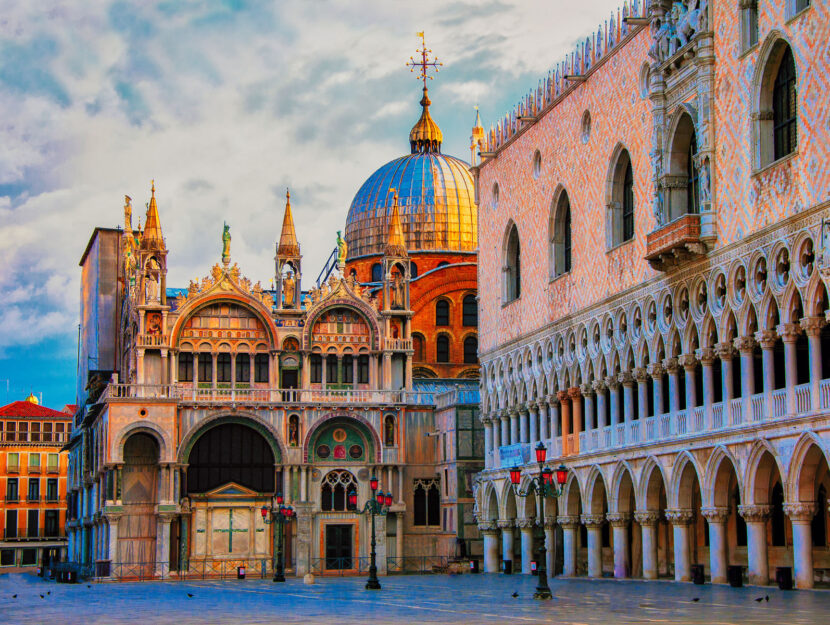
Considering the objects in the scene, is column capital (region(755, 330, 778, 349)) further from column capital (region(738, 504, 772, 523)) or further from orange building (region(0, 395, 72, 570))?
orange building (region(0, 395, 72, 570))

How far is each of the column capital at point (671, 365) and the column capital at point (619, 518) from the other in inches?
198

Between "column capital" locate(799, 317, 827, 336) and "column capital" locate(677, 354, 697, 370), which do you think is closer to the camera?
"column capital" locate(799, 317, 827, 336)

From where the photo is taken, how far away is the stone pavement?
23.0m

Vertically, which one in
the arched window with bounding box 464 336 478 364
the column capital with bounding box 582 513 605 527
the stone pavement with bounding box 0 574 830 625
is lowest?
the stone pavement with bounding box 0 574 830 625

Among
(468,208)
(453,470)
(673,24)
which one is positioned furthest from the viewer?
(468,208)

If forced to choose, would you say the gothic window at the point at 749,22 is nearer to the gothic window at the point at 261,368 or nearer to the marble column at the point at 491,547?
the marble column at the point at 491,547

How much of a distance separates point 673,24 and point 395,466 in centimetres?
2568

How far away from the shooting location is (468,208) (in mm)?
73688

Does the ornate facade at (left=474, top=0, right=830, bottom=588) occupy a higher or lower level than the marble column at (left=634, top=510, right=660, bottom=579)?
higher

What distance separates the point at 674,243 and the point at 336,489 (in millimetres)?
25599

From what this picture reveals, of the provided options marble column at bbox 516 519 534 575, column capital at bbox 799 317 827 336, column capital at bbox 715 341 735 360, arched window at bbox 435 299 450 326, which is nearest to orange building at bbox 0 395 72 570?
arched window at bbox 435 299 450 326

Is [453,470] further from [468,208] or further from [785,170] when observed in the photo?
[785,170]

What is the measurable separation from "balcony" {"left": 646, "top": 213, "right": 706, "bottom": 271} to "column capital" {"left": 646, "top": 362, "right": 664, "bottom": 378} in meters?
2.69

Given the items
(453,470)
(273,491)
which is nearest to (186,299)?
(273,491)
